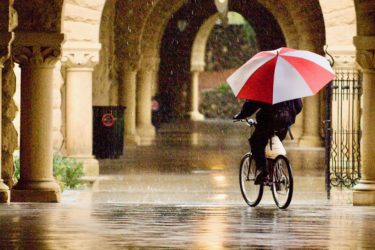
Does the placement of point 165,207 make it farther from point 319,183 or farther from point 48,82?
point 319,183

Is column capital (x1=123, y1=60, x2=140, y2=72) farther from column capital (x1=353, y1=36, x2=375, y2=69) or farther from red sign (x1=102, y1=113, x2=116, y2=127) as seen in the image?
column capital (x1=353, y1=36, x2=375, y2=69)

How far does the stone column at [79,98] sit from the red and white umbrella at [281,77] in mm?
7170

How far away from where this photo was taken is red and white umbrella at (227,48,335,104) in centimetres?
1288

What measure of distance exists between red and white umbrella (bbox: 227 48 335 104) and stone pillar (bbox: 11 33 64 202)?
244cm

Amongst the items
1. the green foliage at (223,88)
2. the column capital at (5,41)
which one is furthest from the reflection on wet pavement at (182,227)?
the green foliage at (223,88)

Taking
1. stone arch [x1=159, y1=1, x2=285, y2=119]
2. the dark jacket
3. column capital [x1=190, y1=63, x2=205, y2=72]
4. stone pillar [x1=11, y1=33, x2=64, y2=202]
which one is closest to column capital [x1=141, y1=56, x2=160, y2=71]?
stone arch [x1=159, y1=1, x2=285, y2=119]

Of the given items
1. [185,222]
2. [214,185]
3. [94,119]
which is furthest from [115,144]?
[185,222]

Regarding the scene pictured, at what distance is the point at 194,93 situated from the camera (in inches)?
2100

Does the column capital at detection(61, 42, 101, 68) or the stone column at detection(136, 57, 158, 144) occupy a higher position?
the column capital at detection(61, 42, 101, 68)

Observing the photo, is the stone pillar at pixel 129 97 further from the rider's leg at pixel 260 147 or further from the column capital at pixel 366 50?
the rider's leg at pixel 260 147

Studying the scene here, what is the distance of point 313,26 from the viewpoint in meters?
30.7

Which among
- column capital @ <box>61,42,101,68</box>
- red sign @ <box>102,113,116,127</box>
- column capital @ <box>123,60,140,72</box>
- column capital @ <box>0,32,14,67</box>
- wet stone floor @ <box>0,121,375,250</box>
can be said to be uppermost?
column capital @ <box>123,60,140,72</box>

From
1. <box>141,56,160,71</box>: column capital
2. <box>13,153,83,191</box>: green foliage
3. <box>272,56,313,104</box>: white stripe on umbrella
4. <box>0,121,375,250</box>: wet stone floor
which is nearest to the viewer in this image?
<box>0,121,375,250</box>: wet stone floor

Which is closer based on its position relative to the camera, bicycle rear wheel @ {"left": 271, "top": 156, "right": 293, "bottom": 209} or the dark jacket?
bicycle rear wheel @ {"left": 271, "top": 156, "right": 293, "bottom": 209}
